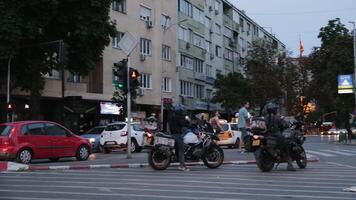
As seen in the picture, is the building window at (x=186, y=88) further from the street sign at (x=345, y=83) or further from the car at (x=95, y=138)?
the car at (x=95, y=138)

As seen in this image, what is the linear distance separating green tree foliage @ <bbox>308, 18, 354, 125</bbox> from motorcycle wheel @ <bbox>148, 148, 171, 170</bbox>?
1303 inches

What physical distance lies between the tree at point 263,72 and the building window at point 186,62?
452 inches

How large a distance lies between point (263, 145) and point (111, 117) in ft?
113

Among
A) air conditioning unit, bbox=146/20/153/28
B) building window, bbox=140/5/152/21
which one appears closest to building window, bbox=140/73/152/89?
air conditioning unit, bbox=146/20/153/28

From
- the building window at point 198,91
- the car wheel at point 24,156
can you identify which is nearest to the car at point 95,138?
the car wheel at point 24,156

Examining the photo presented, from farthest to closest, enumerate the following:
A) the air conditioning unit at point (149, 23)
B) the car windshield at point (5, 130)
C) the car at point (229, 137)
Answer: the air conditioning unit at point (149, 23) < the car at point (229, 137) < the car windshield at point (5, 130)

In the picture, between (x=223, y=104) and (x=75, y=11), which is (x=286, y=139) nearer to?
(x=75, y=11)

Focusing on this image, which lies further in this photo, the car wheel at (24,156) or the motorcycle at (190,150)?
the car wheel at (24,156)

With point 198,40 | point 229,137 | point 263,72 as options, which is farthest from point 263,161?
point 263,72

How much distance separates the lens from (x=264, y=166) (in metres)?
16.5

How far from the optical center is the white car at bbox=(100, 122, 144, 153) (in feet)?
99.9

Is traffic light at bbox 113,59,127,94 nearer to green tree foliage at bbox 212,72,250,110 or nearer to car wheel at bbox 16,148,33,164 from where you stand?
car wheel at bbox 16,148,33,164

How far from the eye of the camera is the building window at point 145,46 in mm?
53969

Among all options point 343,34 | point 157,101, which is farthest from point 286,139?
point 157,101
